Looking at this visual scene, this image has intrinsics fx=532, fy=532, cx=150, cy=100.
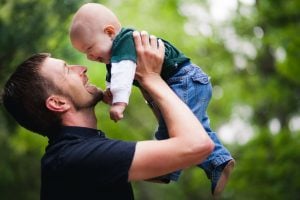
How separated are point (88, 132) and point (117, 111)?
19 cm

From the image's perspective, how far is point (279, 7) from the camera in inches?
340

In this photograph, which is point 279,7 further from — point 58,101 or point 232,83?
point 58,101

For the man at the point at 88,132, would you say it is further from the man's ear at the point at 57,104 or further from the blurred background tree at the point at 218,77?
the blurred background tree at the point at 218,77

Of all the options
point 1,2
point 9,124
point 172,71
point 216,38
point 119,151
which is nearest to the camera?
point 119,151

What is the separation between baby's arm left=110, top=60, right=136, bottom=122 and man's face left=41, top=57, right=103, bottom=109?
0.43 feet

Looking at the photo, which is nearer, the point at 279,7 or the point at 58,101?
the point at 58,101

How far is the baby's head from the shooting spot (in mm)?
2443

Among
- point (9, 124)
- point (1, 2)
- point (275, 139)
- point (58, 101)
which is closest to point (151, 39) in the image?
point (58, 101)

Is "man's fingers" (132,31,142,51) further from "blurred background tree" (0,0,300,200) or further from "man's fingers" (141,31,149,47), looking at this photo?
"blurred background tree" (0,0,300,200)

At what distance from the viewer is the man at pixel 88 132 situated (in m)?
2.05

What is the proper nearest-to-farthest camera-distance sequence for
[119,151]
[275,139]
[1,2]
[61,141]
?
[119,151]
[61,141]
[1,2]
[275,139]

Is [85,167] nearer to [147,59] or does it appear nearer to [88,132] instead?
[88,132]

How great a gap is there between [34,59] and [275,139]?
23.8 ft

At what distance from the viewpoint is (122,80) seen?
223 cm
